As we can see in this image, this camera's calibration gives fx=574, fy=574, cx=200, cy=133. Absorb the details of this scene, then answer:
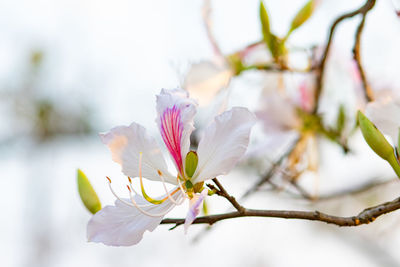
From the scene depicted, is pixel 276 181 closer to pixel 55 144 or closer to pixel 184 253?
pixel 55 144

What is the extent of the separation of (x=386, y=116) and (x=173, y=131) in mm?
340

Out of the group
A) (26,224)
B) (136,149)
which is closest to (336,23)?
(136,149)

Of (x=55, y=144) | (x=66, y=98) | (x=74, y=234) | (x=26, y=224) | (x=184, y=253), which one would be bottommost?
(x=184, y=253)

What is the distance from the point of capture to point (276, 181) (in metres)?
1.82

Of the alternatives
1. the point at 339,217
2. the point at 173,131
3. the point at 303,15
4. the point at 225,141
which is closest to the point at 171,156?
the point at 173,131

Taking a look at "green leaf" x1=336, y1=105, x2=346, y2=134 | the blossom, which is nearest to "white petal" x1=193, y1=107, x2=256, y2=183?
the blossom

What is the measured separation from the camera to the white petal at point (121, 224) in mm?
893

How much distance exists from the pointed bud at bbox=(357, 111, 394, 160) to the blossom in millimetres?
168

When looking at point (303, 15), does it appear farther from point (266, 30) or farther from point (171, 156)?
point (171, 156)

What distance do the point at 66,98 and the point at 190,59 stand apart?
2.72m

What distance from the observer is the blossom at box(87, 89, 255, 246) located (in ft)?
2.79

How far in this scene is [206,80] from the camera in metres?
1.50

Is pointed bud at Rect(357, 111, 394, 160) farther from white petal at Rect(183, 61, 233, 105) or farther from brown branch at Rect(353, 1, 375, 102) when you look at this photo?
white petal at Rect(183, 61, 233, 105)

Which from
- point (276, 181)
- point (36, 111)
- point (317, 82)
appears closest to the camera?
point (317, 82)
